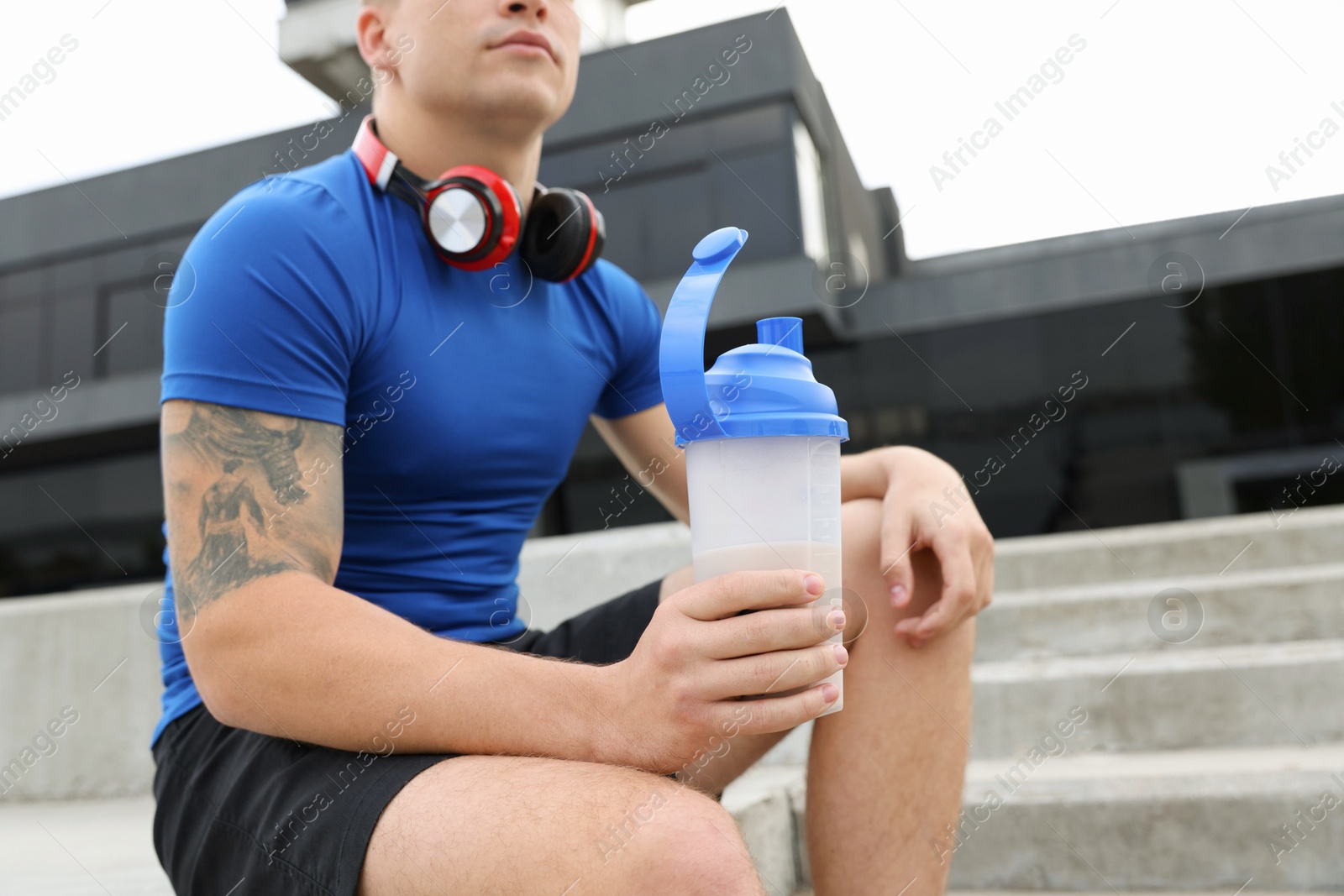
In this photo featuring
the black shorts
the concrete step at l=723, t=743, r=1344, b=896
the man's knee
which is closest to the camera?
the man's knee

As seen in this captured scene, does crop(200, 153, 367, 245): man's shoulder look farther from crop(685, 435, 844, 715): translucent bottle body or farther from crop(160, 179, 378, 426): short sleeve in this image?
crop(685, 435, 844, 715): translucent bottle body

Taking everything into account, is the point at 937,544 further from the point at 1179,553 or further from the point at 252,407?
the point at 1179,553

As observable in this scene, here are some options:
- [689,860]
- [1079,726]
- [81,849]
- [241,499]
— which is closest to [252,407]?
[241,499]

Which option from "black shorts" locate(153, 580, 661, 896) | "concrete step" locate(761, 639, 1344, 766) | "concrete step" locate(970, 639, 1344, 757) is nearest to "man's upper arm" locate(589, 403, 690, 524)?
"black shorts" locate(153, 580, 661, 896)

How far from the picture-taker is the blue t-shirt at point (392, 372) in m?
1.08

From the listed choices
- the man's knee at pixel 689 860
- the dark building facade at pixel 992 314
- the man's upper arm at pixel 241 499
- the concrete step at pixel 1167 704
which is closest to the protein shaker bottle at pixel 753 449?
the man's knee at pixel 689 860

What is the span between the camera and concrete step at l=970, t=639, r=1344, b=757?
7.13 ft

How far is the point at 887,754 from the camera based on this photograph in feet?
3.96

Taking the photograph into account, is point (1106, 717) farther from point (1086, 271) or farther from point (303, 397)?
point (1086, 271)

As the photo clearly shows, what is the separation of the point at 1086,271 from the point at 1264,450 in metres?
2.46

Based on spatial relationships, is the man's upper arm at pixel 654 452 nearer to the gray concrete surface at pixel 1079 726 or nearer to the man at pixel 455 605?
the man at pixel 455 605

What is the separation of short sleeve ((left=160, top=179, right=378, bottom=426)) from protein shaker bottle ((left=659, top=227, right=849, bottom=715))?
0.53 meters

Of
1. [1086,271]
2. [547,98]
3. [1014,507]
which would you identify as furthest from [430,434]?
[1086,271]

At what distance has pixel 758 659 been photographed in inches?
30.5
